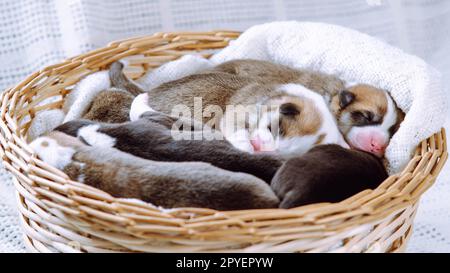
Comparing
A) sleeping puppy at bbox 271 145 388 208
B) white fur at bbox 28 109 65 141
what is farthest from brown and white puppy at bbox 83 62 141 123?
sleeping puppy at bbox 271 145 388 208

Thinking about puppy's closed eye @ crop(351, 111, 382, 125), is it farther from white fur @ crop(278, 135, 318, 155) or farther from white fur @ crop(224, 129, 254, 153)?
white fur @ crop(224, 129, 254, 153)

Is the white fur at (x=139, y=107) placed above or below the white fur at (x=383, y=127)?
above

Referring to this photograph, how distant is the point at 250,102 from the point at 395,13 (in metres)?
1.27

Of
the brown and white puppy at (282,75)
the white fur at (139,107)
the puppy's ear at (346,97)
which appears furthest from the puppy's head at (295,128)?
the white fur at (139,107)

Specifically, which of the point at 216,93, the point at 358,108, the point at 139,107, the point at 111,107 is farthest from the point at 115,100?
the point at 358,108

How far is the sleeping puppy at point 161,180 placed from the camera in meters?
1.56

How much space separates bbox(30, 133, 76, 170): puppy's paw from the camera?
1706 millimetres

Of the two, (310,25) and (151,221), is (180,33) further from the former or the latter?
→ (151,221)

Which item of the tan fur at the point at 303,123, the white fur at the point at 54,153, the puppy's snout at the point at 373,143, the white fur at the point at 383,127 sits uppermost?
the white fur at the point at 54,153

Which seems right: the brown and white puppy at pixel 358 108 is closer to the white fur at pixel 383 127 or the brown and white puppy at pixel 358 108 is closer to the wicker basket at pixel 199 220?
the white fur at pixel 383 127

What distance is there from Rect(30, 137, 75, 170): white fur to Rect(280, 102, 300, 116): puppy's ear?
0.62m

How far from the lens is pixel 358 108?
2031 mm

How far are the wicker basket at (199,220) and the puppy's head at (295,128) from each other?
0.28m

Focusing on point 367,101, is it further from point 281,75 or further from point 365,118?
point 281,75
